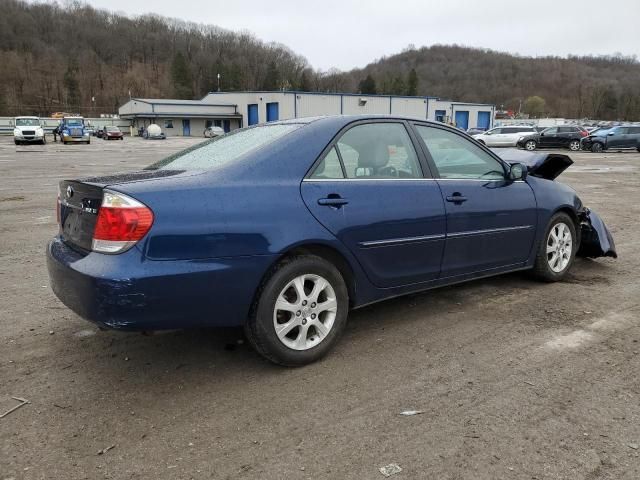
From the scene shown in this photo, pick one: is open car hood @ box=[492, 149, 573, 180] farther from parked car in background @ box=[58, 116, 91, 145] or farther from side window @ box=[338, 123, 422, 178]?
parked car in background @ box=[58, 116, 91, 145]

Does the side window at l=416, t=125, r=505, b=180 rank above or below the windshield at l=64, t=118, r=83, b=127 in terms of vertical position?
below

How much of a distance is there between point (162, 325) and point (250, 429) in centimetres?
72

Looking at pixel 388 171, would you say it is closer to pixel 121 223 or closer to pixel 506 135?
pixel 121 223

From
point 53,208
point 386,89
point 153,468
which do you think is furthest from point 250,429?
point 386,89

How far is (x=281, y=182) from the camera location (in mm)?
3221

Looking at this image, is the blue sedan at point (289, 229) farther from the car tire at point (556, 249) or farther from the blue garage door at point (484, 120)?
the blue garage door at point (484, 120)

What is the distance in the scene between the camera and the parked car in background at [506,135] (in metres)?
35.3

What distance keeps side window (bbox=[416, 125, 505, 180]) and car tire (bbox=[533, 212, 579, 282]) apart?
89 cm

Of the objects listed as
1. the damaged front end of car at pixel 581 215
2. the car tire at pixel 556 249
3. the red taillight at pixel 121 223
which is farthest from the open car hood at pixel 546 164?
the red taillight at pixel 121 223

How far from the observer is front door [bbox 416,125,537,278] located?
13.3 feet

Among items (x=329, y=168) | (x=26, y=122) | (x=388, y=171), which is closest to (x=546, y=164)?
(x=388, y=171)

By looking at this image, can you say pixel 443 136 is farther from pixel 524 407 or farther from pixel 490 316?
pixel 524 407

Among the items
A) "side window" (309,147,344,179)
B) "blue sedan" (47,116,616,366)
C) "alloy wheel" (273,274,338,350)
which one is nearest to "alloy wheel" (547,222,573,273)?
"blue sedan" (47,116,616,366)

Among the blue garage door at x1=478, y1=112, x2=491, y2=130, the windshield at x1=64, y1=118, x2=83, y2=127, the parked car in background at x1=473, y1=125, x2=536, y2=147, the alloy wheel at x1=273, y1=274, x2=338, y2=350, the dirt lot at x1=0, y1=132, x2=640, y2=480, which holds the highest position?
the blue garage door at x1=478, y1=112, x2=491, y2=130
